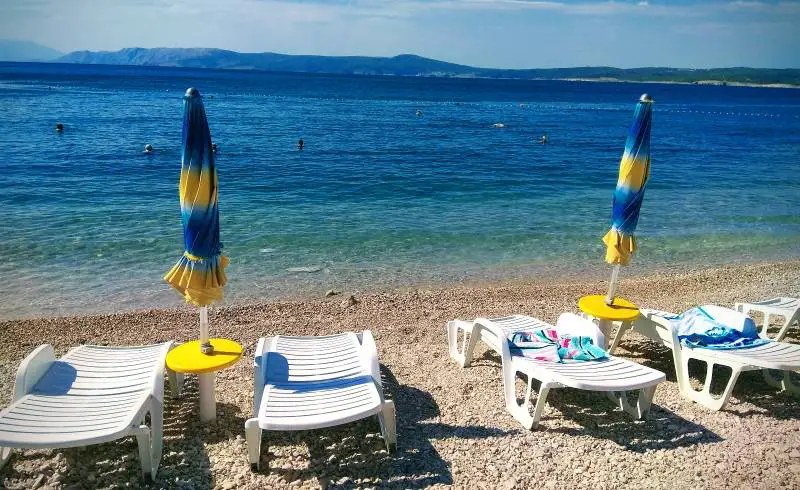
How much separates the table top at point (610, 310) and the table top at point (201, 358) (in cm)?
388

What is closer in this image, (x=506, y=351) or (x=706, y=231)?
(x=506, y=351)

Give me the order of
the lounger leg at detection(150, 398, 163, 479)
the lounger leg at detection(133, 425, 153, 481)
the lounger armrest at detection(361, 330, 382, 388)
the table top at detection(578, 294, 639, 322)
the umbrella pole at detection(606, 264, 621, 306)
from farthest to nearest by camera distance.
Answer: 1. the umbrella pole at detection(606, 264, 621, 306)
2. the table top at detection(578, 294, 639, 322)
3. the lounger armrest at detection(361, 330, 382, 388)
4. the lounger leg at detection(150, 398, 163, 479)
5. the lounger leg at detection(133, 425, 153, 481)

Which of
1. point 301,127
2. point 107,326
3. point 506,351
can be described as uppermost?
point 301,127

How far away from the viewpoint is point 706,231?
16828 mm

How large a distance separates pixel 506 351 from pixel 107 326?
19.7 feet

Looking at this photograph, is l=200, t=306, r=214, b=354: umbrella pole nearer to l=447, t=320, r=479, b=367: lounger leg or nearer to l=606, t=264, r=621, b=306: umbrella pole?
l=447, t=320, r=479, b=367: lounger leg

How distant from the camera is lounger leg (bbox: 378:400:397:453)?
5.12 m

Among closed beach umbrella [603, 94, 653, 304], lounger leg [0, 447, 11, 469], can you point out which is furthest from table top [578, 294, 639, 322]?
lounger leg [0, 447, 11, 469]

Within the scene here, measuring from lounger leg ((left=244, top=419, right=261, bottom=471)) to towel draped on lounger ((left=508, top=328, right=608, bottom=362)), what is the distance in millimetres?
2907

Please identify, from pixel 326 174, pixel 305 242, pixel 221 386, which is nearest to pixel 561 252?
pixel 305 242

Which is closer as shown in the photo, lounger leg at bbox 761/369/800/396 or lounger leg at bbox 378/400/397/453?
lounger leg at bbox 378/400/397/453

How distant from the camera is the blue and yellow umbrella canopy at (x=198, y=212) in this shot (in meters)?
4.77

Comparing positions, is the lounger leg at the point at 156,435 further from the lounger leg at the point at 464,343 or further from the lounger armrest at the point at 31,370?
the lounger leg at the point at 464,343

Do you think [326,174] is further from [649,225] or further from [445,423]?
[445,423]
